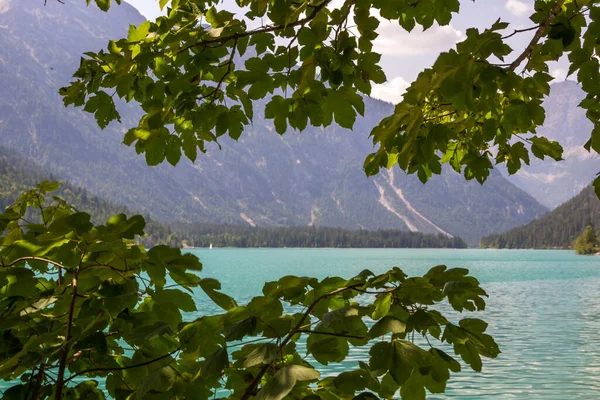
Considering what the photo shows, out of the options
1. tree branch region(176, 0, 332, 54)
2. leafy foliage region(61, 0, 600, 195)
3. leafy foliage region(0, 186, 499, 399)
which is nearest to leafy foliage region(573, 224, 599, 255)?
leafy foliage region(61, 0, 600, 195)

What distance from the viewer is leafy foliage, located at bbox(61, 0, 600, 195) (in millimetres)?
2742

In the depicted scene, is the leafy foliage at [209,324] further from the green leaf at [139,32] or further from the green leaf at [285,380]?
the green leaf at [139,32]

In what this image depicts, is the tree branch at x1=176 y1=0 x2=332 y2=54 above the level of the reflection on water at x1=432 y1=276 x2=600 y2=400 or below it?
above

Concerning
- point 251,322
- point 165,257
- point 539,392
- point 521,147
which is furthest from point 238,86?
point 539,392

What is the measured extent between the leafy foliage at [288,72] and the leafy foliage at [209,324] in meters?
0.71

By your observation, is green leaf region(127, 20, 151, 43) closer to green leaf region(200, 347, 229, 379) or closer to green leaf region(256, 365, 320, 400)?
green leaf region(200, 347, 229, 379)

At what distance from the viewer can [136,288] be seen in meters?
2.36

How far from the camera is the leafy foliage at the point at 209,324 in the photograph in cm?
188

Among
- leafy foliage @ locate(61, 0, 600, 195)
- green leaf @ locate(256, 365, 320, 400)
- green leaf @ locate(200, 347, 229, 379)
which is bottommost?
green leaf @ locate(200, 347, 229, 379)

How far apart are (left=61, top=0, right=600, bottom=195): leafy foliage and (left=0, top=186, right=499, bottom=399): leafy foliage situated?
71 centimetres

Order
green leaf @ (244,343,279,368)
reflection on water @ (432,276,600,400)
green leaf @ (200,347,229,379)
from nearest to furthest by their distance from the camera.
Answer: green leaf @ (244,343,279,368) → green leaf @ (200,347,229,379) → reflection on water @ (432,276,600,400)

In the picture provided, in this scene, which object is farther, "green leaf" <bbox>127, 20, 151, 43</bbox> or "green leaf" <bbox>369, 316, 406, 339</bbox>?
"green leaf" <bbox>127, 20, 151, 43</bbox>

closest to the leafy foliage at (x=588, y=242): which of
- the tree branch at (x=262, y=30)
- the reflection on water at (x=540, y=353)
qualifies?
the reflection on water at (x=540, y=353)

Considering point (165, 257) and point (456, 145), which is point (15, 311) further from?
point (456, 145)
